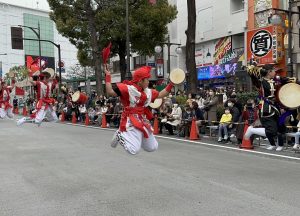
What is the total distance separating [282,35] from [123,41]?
12.3 metres

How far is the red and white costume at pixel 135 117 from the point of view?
697 centimetres

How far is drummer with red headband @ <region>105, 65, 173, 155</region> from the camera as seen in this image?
6957 millimetres

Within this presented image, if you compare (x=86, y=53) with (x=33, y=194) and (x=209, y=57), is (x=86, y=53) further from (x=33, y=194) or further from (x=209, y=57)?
(x=33, y=194)

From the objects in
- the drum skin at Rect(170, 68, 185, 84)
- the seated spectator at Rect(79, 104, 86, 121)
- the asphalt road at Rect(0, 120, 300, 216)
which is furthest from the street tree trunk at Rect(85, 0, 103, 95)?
the drum skin at Rect(170, 68, 185, 84)

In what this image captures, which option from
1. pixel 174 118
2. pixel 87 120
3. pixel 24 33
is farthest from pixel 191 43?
pixel 24 33

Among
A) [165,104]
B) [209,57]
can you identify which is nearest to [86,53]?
[209,57]

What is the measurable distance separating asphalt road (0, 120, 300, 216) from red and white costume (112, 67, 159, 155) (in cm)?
76

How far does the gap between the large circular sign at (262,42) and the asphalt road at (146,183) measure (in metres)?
13.2

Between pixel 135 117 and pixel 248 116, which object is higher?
pixel 135 117

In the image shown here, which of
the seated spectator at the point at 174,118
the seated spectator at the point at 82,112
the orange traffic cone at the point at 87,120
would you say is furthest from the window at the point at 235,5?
the seated spectator at the point at 174,118

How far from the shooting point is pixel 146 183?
773cm

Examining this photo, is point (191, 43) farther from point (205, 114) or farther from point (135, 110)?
point (135, 110)

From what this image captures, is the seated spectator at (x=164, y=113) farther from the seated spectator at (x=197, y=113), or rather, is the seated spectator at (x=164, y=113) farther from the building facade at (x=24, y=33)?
the building facade at (x=24, y=33)

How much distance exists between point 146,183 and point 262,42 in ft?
60.5
